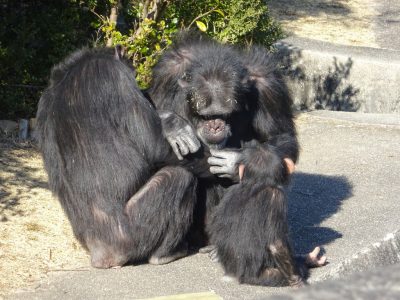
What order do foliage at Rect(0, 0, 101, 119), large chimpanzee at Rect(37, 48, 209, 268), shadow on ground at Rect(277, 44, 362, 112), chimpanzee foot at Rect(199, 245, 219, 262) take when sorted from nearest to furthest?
large chimpanzee at Rect(37, 48, 209, 268)
chimpanzee foot at Rect(199, 245, 219, 262)
foliage at Rect(0, 0, 101, 119)
shadow on ground at Rect(277, 44, 362, 112)

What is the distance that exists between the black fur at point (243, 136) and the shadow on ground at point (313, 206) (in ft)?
2.32

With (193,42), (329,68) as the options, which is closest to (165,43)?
(193,42)

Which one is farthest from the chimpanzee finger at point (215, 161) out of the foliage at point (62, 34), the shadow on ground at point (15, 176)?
the foliage at point (62, 34)

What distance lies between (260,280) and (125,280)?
820mm

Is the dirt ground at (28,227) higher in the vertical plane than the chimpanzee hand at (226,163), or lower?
lower

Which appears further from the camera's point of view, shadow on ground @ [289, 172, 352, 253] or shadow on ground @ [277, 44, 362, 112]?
shadow on ground @ [277, 44, 362, 112]

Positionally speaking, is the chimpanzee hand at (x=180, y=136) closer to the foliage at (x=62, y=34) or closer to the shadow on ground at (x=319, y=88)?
the foliage at (x=62, y=34)

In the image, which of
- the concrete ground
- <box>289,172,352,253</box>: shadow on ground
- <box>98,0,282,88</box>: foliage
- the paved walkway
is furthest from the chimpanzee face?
the paved walkway

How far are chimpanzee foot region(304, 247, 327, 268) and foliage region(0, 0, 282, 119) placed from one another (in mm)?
2949

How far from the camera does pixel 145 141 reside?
469 centimetres

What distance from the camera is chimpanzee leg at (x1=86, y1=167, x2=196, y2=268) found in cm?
461

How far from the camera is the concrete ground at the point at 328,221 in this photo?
4.41 metres

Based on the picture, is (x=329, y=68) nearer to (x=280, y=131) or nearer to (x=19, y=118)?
(x=19, y=118)

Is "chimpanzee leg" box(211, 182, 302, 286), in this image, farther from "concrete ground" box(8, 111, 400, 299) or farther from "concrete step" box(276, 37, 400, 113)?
"concrete step" box(276, 37, 400, 113)
